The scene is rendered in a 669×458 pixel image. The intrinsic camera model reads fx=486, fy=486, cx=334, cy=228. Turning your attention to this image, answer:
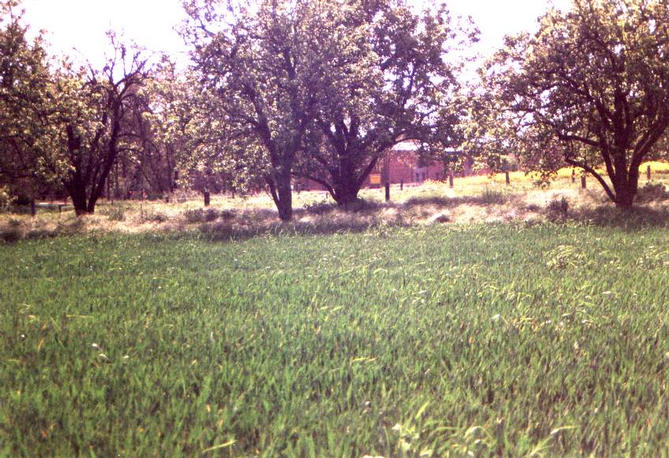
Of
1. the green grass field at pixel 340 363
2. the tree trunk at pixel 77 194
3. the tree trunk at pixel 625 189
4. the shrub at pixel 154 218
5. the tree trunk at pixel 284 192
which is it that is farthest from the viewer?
the tree trunk at pixel 77 194

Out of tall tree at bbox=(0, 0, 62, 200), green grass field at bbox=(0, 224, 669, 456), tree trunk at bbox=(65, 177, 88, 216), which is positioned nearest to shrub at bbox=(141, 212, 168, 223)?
tall tree at bbox=(0, 0, 62, 200)

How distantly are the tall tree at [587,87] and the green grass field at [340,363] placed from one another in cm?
1381

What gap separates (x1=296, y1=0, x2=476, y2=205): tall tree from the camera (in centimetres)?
2609

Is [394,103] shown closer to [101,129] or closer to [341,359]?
[101,129]

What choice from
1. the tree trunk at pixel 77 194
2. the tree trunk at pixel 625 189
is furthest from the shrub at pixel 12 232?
the tree trunk at pixel 625 189

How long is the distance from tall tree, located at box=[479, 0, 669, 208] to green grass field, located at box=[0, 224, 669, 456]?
544 inches

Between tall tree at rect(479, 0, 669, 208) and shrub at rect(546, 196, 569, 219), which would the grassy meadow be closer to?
shrub at rect(546, 196, 569, 219)

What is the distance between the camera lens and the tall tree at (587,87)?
58.6ft

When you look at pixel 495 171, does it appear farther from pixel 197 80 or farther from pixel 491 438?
pixel 491 438

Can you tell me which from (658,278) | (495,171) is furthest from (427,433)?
(495,171)

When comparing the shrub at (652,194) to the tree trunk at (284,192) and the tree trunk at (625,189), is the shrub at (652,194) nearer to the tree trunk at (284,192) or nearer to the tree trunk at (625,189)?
the tree trunk at (625,189)

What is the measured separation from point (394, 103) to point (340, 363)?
24.8m

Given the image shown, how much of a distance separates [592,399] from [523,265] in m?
5.14

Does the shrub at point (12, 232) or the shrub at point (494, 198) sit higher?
the shrub at point (494, 198)
